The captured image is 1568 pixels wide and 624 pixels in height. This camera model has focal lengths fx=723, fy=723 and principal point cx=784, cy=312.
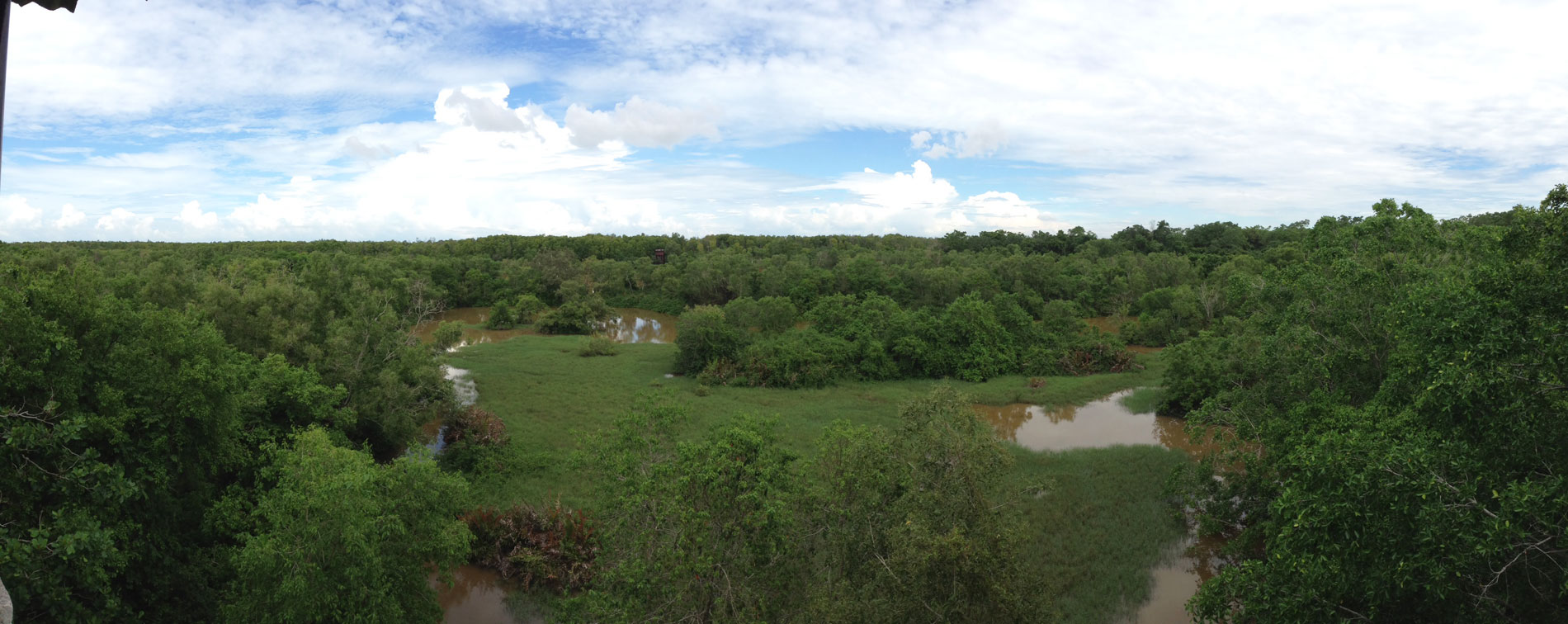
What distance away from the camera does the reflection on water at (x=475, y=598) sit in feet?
39.2

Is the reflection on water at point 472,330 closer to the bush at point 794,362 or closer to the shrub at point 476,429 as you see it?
the shrub at point 476,429

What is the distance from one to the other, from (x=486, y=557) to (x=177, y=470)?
5.04m

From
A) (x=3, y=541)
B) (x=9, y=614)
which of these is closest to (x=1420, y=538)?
(x=9, y=614)

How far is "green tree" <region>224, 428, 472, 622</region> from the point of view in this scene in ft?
25.9

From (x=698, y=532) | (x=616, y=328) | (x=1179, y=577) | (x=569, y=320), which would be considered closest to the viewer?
(x=698, y=532)

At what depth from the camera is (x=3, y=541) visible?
22.1 ft

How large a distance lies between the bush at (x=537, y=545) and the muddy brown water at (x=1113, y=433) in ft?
33.6

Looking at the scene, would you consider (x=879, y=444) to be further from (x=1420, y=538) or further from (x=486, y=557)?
(x=486, y=557)

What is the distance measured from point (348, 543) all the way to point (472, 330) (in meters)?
37.5

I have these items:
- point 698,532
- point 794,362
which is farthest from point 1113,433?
point 698,532

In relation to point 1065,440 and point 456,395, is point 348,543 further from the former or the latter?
point 1065,440

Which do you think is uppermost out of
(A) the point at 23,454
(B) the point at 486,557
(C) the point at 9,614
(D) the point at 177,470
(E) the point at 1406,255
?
(E) the point at 1406,255

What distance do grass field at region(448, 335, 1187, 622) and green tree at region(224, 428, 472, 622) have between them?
2475mm

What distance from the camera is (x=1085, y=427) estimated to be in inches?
889
